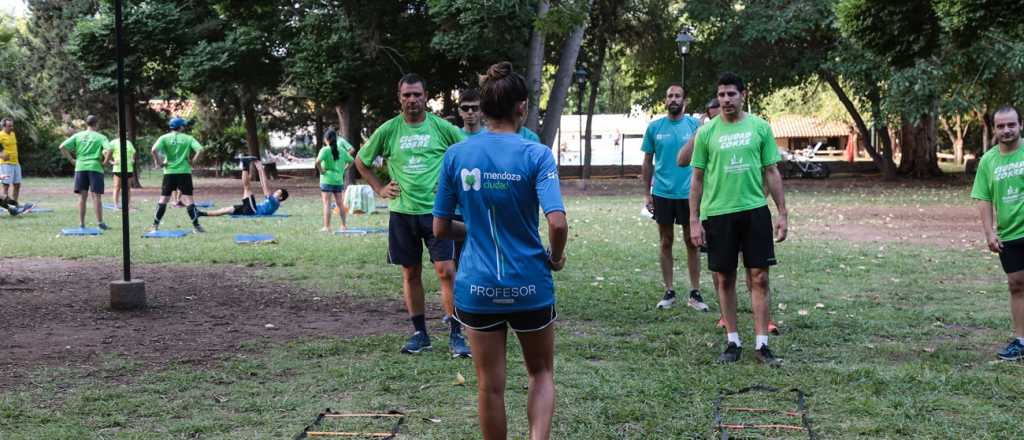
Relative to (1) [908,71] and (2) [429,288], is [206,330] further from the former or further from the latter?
(1) [908,71]

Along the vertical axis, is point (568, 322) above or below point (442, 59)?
below

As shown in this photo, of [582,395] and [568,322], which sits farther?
[568,322]

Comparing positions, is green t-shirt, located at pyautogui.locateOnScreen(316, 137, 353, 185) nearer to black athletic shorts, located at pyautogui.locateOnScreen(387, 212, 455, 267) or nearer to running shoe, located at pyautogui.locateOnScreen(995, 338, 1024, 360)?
black athletic shorts, located at pyautogui.locateOnScreen(387, 212, 455, 267)

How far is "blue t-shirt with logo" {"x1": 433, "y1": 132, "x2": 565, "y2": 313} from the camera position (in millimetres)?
3889

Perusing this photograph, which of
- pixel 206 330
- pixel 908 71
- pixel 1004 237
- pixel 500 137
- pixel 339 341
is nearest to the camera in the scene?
pixel 500 137

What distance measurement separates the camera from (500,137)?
3.91 metres

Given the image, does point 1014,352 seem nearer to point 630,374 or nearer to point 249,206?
point 630,374

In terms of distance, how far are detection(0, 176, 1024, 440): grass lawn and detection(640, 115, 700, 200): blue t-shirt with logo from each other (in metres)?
1.04

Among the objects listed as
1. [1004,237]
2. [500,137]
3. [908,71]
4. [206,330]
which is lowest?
[206,330]

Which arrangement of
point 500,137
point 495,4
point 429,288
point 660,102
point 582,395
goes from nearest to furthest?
point 500,137, point 582,395, point 429,288, point 495,4, point 660,102

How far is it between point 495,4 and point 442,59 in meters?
9.52

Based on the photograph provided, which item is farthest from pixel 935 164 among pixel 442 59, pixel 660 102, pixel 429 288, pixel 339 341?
pixel 339 341

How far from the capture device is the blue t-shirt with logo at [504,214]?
12.8ft

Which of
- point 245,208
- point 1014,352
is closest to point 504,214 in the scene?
point 1014,352
